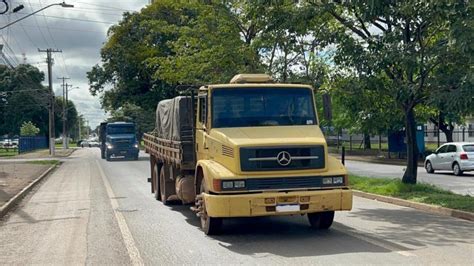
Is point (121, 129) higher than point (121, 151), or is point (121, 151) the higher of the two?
point (121, 129)

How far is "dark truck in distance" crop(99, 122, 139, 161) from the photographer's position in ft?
140

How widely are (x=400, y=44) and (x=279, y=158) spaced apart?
19.6ft

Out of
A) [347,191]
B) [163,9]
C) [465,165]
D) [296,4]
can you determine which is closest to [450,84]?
[296,4]

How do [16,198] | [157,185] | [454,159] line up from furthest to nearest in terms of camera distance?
1. [454,159]
2. [16,198]
3. [157,185]

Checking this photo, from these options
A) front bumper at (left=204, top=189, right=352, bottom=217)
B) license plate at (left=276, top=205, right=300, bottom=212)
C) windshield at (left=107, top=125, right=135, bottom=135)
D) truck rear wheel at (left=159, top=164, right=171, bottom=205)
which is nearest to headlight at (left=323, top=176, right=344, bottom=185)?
front bumper at (left=204, top=189, right=352, bottom=217)

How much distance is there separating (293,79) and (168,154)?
9102 mm

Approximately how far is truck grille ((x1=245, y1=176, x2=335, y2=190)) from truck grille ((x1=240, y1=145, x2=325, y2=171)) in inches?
7.3

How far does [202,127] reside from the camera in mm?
11242

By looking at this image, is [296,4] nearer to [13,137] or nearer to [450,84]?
[450,84]

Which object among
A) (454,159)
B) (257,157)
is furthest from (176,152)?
(454,159)

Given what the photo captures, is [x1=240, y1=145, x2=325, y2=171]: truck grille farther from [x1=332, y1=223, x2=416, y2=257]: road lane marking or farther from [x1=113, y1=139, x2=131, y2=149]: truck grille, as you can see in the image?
[x1=113, y1=139, x2=131, y2=149]: truck grille

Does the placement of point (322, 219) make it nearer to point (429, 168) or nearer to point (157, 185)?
point (157, 185)

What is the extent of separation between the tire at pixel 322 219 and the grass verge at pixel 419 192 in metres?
3.48

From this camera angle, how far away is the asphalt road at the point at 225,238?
8.44 m
